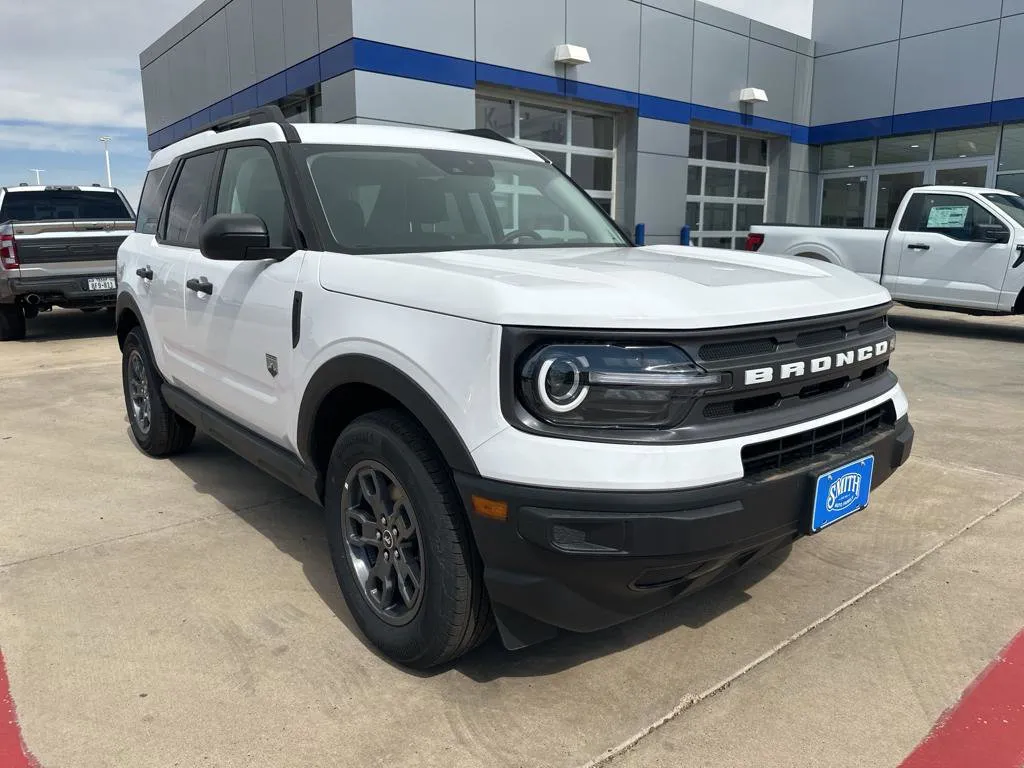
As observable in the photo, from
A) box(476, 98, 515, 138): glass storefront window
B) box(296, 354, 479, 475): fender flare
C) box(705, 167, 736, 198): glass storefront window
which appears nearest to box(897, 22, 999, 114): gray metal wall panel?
→ box(705, 167, 736, 198): glass storefront window

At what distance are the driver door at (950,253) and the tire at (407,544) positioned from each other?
9.74 meters

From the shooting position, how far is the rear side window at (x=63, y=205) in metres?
11.1

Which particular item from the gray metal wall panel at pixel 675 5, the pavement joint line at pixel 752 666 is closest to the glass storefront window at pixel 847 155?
the gray metal wall panel at pixel 675 5

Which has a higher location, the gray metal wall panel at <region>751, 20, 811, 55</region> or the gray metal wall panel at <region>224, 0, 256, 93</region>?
the gray metal wall panel at <region>751, 20, 811, 55</region>

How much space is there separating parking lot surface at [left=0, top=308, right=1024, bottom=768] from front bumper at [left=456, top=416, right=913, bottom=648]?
0.38 m

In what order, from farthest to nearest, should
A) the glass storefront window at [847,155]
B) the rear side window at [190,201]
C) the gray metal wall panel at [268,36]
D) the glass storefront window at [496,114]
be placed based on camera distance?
the glass storefront window at [847,155] < the glass storefront window at [496,114] < the gray metal wall panel at [268,36] < the rear side window at [190,201]

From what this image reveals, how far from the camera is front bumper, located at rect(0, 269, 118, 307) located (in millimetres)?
9516

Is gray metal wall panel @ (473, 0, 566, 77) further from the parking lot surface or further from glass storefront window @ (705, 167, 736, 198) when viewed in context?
the parking lot surface

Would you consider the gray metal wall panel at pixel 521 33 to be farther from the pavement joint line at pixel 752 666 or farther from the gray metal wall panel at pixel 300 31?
the pavement joint line at pixel 752 666

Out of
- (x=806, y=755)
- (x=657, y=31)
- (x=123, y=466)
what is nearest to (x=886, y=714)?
(x=806, y=755)

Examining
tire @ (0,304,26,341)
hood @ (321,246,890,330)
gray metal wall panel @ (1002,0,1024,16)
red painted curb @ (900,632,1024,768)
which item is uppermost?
gray metal wall panel @ (1002,0,1024,16)

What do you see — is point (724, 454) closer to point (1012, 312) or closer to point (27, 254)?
point (1012, 312)

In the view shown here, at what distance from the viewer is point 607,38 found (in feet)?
46.0

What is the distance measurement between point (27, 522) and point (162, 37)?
60.5 ft
